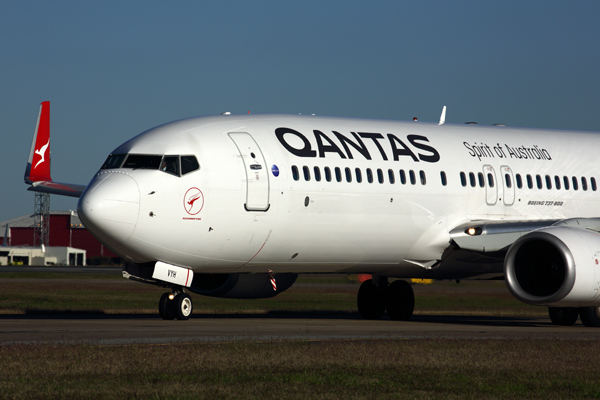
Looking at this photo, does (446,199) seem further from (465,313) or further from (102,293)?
(102,293)

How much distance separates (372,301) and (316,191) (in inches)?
235

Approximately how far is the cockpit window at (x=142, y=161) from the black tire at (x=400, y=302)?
8710 millimetres

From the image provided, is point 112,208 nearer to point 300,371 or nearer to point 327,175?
point 327,175

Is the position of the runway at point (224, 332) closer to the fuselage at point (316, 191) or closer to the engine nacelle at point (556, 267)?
the engine nacelle at point (556, 267)

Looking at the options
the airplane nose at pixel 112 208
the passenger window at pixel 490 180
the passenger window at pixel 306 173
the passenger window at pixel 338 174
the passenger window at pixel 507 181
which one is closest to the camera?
the airplane nose at pixel 112 208

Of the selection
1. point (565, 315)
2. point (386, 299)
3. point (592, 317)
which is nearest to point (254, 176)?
point (386, 299)

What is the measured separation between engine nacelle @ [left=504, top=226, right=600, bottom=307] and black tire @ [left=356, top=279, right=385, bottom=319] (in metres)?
5.44

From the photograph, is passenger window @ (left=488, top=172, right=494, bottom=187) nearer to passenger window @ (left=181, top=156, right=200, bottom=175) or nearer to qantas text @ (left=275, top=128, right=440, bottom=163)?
qantas text @ (left=275, top=128, right=440, bottom=163)

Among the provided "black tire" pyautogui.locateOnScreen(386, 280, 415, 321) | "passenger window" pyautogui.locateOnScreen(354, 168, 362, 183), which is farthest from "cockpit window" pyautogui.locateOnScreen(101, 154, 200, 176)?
"black tire" pyautogui.locateOnScreen(386, 280, 415, 321)

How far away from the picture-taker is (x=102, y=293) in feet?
123

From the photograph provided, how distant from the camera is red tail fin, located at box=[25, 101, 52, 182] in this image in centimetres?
2872

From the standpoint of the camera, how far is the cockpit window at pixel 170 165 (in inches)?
707

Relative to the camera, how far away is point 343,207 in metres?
19.6

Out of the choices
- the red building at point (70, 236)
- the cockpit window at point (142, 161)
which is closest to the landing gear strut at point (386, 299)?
the cockpit window at point (142, 161)
